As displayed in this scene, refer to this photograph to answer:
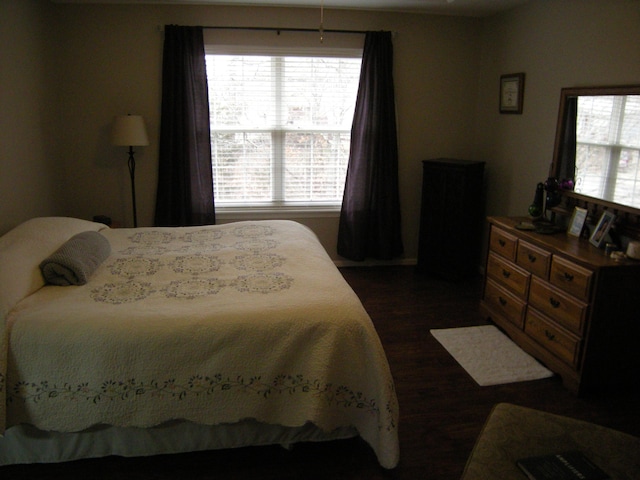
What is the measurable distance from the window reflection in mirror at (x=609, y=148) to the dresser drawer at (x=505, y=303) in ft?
2.76

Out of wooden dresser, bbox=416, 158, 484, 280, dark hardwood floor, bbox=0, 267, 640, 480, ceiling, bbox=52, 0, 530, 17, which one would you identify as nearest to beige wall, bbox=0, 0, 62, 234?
ceiling, bbox=52, 0, 530, 17

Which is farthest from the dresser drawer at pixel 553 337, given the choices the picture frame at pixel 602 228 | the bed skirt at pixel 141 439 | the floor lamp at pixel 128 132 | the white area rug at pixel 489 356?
the floor lamp at pixel 128 132

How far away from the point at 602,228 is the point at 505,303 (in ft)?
2.79

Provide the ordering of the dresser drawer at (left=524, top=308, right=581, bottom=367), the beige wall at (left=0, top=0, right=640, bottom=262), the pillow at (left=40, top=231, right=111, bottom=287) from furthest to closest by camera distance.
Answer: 1. the beige wall at (left=0, top=0, right=640, bottom=262)
2. the dresser drawer at (left=524, top=308, right=581, bottom=367)
3. the pillow at (left=40, top=231, right=111, bottom=287)

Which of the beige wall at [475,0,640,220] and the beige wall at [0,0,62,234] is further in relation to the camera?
the beige wall at [0,0,62,234]

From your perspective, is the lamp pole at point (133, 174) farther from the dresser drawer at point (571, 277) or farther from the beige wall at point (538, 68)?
the dresser drawer at point (571, 277)

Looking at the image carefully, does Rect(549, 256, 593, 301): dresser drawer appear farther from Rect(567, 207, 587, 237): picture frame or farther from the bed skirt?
the bed skirt

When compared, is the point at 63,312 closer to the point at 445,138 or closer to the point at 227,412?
the point at 227,412

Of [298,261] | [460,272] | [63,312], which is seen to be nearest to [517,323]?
[460,272]

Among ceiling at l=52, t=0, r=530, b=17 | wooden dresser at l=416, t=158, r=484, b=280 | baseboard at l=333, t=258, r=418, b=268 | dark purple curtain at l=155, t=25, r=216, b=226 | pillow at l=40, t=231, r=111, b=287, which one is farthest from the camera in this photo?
baseboard at l=333, t=258, r=418, b=268

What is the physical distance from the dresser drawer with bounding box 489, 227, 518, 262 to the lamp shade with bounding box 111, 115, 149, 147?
9.52 feet

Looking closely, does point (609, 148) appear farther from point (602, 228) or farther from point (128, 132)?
point (128, 132)

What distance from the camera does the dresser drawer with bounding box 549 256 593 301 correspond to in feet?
8.64

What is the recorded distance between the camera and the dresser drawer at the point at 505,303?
327 cm
